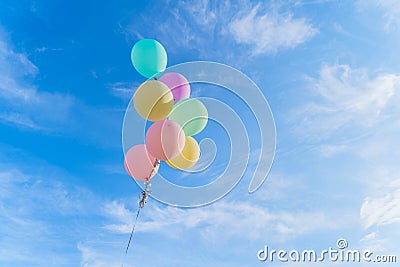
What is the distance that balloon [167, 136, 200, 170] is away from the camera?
7.42 meters

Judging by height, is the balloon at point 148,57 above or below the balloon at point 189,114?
above

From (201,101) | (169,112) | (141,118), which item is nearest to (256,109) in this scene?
(201,101)

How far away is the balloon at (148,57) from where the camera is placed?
23.6ft

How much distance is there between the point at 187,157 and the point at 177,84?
4.90 ft

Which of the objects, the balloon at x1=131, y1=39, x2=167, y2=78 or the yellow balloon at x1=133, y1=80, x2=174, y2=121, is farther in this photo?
the balloon at x1=131, y1=39, x2=167, y2=78

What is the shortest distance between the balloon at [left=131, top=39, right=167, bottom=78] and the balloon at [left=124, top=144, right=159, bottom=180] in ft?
5.02

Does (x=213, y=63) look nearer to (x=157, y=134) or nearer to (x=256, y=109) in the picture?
(x=256, y=109)

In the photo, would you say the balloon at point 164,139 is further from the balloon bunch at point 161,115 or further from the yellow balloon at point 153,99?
the yellow balloon at point 153,99

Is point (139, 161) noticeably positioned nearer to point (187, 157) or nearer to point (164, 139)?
point (164, 139)

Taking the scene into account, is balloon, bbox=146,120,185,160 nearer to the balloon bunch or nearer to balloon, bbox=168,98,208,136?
the balloon bunch

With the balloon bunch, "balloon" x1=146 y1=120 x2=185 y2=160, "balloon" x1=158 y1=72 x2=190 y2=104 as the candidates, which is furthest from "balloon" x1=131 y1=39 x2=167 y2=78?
"balloon" x1=146 y1=120 x2=185 y2=160

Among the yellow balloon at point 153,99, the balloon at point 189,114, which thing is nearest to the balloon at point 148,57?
the yellow balloon at point 153,99

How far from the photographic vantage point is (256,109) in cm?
800

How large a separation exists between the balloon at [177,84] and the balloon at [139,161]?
1241mm
